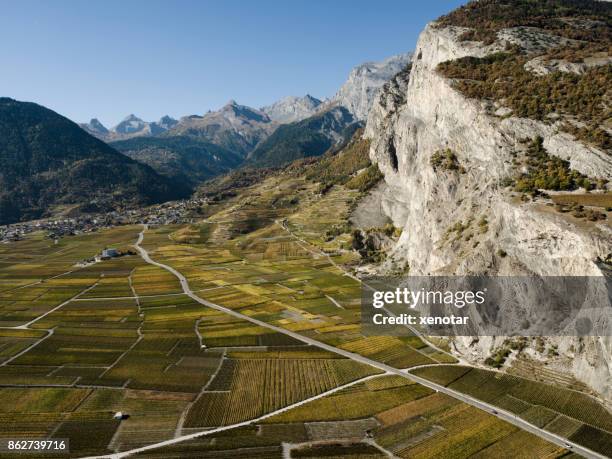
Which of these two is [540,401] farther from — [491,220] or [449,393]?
[491,220]

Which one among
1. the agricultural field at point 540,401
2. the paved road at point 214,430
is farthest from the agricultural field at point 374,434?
the agricultural field at point 540,401

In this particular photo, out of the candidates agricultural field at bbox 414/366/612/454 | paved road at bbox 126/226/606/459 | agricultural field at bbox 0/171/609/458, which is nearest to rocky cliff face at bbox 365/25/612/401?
agricultural field at bbox 414/366/612/454

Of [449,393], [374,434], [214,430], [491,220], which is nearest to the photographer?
[374,434]

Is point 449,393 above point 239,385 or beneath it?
above

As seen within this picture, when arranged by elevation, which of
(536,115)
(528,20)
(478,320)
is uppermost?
(528,20)

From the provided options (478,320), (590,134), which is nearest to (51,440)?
(478,320)

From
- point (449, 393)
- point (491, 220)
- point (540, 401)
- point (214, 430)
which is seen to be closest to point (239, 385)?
point (214, 430)

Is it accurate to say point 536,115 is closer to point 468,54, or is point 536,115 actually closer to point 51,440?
point 468,54

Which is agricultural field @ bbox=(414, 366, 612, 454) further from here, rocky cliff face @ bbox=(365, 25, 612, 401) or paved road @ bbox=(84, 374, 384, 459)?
paved road @ bbox=(84, 374, 384, 459)
